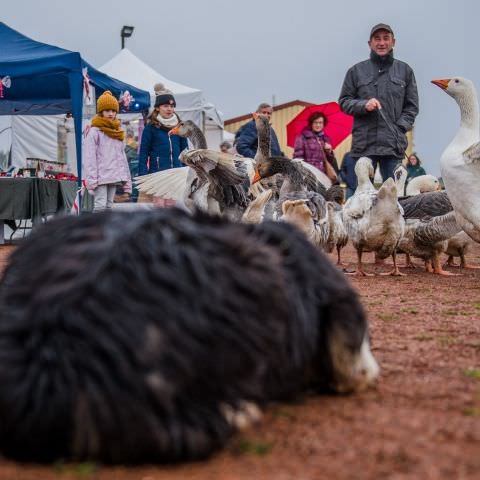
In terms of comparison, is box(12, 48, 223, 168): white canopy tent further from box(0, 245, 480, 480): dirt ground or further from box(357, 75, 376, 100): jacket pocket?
box(0, 245, 480, 480): dirt ground

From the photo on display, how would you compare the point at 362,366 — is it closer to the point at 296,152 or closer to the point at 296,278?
the point at 296,278

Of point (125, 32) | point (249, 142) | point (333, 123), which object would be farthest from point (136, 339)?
point (125, 32)

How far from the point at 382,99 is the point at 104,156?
4197 mm

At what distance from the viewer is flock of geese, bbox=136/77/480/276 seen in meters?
7.11

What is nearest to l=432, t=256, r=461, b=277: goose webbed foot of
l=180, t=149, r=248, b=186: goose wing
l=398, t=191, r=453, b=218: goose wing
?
l=398, t=191, r=453, b=218: goose wing

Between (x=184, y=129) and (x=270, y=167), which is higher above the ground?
(x=184, y=129)

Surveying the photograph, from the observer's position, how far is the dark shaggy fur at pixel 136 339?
1993 mm

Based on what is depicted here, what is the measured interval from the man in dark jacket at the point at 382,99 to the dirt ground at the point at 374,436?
5.55 metres

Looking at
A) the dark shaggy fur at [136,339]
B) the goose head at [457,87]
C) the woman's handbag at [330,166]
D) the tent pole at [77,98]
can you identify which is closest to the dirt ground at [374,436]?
the dark shaggy fur at [136,339]

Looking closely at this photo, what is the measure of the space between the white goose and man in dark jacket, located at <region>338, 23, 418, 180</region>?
4.75 feet

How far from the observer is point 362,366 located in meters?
2.79

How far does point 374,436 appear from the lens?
94.2 inches

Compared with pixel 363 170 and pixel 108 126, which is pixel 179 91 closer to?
pixel 108 126

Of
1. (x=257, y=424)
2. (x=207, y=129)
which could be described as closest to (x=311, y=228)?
(x=257, y=424)
